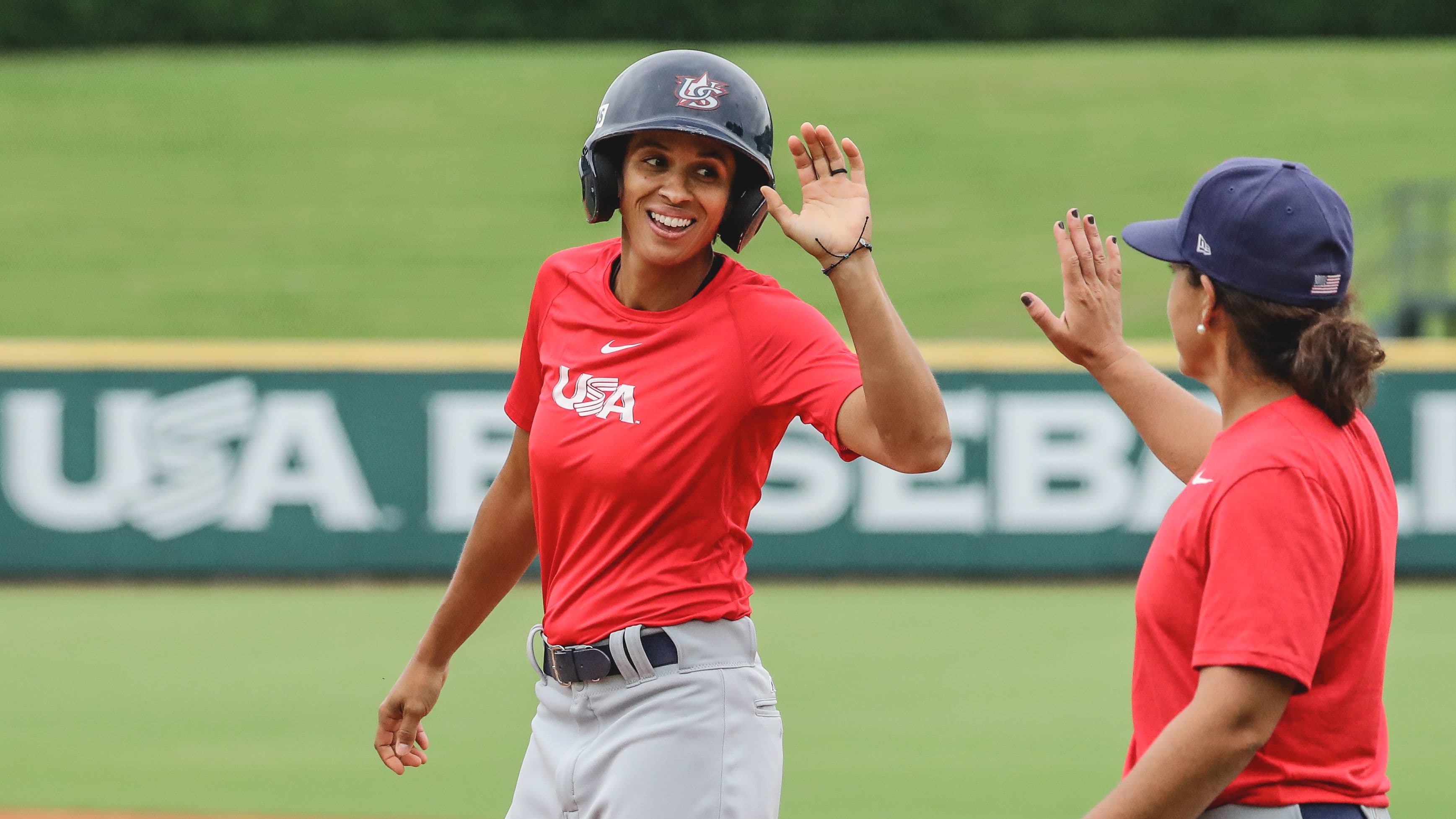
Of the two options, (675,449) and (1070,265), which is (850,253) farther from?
(1070,265)

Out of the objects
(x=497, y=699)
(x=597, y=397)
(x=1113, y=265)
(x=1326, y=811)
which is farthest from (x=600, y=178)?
(x=497, y=699)

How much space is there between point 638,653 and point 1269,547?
1278 mm

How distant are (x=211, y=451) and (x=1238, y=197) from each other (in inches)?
382

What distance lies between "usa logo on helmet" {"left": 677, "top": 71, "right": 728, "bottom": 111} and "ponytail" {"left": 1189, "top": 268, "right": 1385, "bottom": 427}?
3.53ft

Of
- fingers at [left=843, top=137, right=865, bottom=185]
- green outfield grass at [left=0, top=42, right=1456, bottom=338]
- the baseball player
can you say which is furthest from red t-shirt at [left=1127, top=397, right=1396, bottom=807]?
green outfield grass at [left=0, top=42, right=1456, bottom=338]

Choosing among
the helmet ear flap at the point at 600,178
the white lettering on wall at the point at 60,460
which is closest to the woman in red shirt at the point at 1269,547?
the helmet ear flap at the point at 600,178

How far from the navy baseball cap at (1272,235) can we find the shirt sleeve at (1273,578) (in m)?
0.34

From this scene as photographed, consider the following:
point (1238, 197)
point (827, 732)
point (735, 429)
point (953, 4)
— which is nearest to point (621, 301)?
point (735, 429)

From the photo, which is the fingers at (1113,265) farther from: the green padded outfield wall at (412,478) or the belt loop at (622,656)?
the green padded outfield wall at (412,478)

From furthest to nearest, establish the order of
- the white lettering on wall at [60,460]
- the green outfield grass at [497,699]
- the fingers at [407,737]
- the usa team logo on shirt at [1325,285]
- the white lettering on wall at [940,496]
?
the white lettering on wall at [940,496] < the white lettering on wall at [60,460] < the green outfield grass at [497,699] < the fingers at [407,737] < the usa team logo on shirt at [1325,285]

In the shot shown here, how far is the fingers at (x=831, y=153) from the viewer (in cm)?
331

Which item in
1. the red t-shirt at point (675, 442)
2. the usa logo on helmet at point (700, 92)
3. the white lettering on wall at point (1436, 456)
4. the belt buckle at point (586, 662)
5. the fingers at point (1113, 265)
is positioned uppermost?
the usa logo on helmet at point (700, 92)

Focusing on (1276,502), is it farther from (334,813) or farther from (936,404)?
(334,813)

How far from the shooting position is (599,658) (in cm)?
345
